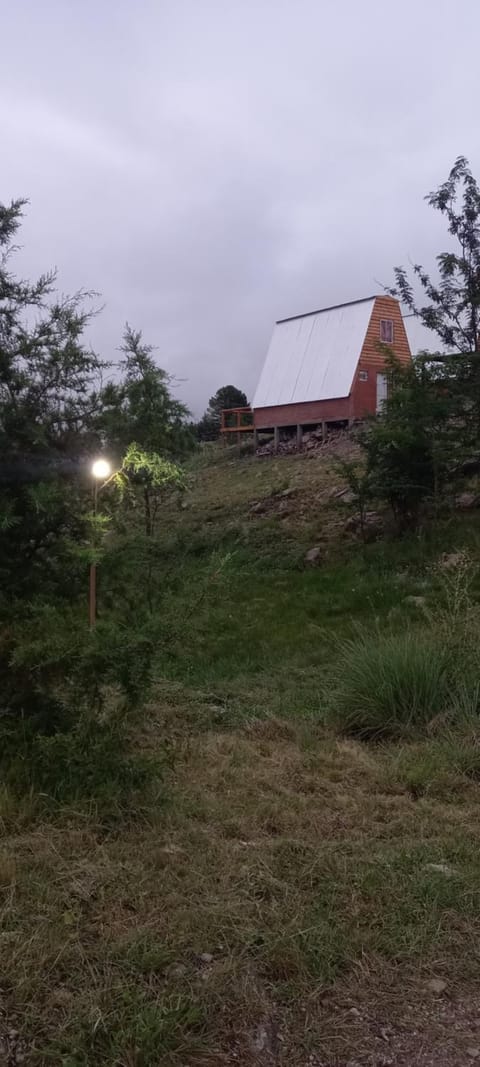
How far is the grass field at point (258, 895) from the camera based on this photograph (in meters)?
2.18

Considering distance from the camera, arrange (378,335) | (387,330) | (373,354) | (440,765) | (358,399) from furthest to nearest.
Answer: (387,330)
(378,335)
(373,354)
(358,399)
(440,765)

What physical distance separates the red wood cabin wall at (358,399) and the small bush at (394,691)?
59.7 ft

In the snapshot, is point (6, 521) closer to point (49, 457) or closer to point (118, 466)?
point (49, 457)

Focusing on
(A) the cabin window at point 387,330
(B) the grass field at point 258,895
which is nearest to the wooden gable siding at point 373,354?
(A) the cabin window at point 387,330

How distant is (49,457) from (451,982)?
2.88 metres

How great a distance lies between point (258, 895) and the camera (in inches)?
112

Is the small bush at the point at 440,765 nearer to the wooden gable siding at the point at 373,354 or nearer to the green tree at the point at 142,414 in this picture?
the green tree at the point at 142,414

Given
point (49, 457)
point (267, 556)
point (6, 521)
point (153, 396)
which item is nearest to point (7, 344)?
point (49, 457)

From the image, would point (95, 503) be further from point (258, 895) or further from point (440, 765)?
point (440, 765)

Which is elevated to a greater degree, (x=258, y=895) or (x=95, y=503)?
(x=95, y=503)

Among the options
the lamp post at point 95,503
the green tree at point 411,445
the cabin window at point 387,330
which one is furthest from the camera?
the cabin window at point 387,330

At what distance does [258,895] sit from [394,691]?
8.04ft

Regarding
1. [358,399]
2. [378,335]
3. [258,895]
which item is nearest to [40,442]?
[258,895]

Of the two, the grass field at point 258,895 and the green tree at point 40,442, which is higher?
the green tree at point 40,442
